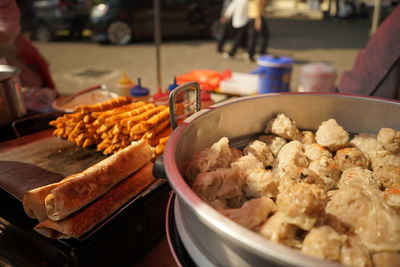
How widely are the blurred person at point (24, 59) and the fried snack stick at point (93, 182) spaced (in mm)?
1359

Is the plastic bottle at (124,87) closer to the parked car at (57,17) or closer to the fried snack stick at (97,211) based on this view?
the fried snack stick at (97,211)

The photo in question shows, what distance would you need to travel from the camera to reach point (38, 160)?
163 cm

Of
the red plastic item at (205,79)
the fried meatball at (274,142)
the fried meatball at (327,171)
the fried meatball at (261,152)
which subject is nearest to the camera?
the fried meatball at (327,171)

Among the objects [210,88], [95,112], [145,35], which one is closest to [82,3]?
[145,35]

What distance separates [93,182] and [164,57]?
812 cm

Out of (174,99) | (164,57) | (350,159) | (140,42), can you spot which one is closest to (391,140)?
(350,159)

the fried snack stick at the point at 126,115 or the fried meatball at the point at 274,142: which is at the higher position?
the fried snack stick at the point at 126,115

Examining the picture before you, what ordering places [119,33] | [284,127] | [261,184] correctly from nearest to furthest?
1. [261,184]
2. [284,127]
3. [119,33]

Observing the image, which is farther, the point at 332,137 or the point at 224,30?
the point at 224,30

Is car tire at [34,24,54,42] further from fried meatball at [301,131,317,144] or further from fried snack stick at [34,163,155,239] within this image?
fried meatball at [301,131,317,144]

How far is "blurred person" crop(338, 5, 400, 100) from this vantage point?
7.62 ft

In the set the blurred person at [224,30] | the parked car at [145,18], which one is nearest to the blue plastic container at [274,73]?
the blurred person at [224,30]

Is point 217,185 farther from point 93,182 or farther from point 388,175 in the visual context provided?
point 388,175

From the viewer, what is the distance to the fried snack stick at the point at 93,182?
1161 millimetres
